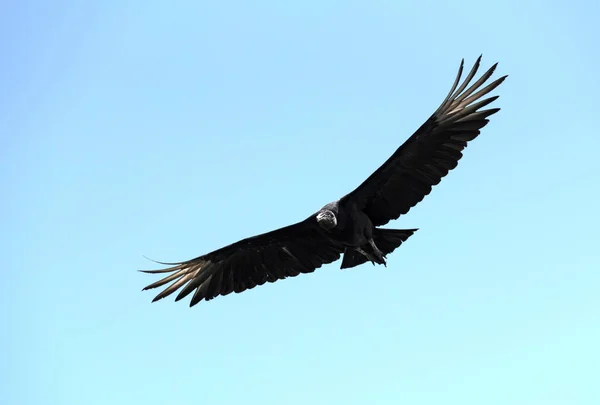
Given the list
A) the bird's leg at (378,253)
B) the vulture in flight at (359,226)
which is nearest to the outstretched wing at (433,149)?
the vulture in flight at (359,226)

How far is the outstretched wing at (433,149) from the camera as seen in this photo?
12047 mm

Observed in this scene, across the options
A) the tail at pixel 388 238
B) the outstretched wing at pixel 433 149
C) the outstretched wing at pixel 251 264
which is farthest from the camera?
the outstretched wing at pixel 251 264

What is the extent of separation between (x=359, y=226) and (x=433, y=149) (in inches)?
65.1

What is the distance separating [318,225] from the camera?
12.9m

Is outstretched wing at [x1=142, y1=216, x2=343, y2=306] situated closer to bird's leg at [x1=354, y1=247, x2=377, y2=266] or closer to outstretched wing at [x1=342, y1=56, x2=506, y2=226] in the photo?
bird's leg at [x1=354, y1=247, x2=377, y2=266]

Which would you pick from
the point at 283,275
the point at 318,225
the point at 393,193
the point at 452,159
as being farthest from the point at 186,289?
the point at 452,159

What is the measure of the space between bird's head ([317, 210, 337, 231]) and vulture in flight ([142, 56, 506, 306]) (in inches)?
0.6

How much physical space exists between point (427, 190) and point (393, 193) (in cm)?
55

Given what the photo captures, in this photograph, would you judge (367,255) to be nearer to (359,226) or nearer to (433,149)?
(359,226)

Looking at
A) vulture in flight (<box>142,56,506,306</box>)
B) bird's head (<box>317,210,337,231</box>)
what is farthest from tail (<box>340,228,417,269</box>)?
bird's head (<box>317,210,337,231</box>)

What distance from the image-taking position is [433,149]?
12234 mm

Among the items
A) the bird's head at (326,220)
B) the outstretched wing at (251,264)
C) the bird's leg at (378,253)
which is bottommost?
the bird's leg at (378,253)

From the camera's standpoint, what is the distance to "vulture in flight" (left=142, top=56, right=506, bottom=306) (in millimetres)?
12107

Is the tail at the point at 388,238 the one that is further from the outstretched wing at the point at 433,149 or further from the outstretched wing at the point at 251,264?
the outstretched wing at the point at 251,264
